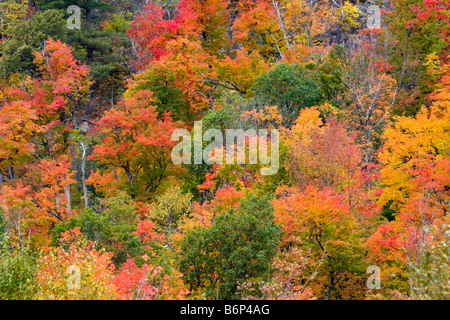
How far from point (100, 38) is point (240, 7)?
13.5m

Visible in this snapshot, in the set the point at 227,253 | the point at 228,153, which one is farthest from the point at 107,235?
the point at 227,253

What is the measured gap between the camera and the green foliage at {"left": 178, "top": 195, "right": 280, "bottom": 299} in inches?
627

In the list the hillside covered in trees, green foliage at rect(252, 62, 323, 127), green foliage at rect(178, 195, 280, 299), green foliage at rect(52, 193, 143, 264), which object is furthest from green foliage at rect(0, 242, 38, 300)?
green foliage at rect(252, 62, 323, 127)

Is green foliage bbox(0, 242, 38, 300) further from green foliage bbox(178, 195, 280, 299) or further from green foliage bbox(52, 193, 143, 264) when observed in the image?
green foliage bbox(52, 193, 143, 264)

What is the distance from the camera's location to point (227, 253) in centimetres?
1641

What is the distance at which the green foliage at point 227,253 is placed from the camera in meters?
15.9

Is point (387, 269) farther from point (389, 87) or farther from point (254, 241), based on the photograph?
point (389, 87)

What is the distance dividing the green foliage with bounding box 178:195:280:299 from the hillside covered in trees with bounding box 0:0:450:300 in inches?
3.2

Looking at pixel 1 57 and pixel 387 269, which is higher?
pixel 1 57

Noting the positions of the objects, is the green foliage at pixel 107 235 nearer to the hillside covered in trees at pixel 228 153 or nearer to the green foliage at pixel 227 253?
the hillside covered in trees at pixel 228 153

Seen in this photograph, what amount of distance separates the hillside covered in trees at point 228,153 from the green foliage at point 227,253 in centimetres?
8

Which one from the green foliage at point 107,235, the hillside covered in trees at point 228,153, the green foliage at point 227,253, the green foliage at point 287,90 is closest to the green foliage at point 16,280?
the hillside covered in trees at point 228,153
